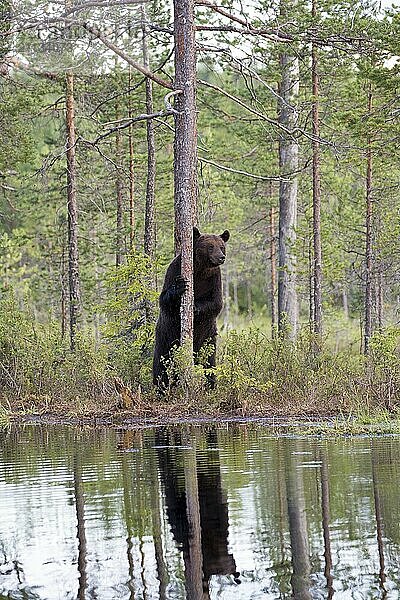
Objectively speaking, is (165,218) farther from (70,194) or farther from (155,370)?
(155,370)

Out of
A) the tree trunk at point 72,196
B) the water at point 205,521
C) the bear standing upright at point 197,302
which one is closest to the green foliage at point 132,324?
the bear standing upright at point 197,302

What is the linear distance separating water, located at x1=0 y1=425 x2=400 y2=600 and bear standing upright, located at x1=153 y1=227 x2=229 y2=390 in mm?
5448

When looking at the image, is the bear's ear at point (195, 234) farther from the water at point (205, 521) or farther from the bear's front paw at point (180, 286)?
the water at point (205, 521)

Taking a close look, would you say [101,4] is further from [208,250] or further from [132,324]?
[132,324]

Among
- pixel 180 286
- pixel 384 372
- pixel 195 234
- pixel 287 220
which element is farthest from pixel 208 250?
pixel 287 220

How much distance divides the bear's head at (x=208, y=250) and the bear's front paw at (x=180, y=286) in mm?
627

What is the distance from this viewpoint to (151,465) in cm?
1009


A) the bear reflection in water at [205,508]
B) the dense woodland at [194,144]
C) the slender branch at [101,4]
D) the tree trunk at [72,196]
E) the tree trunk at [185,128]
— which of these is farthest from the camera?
the tree trunk at [72,196]

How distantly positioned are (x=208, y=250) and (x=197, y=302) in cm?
93

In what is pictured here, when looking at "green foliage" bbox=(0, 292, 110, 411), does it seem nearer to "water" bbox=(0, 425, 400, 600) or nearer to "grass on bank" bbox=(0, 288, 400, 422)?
"grass on bank" bbox=(0, 288, 400, 422)

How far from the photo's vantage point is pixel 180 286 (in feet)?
54.9

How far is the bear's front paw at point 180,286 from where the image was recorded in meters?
16.7

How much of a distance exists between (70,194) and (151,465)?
17.8 meters

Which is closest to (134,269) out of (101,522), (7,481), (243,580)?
(7,481)
